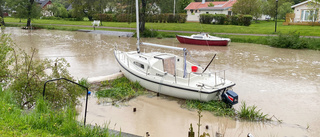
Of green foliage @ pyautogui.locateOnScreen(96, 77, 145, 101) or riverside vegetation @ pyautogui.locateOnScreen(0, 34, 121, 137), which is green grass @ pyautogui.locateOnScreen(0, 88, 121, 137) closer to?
riverside vegetation @ pyautogui.locateOnScreen(0, 34, 121, 137)

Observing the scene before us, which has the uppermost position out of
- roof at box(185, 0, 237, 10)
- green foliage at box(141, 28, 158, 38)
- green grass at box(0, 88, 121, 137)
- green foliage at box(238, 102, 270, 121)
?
roof at box(185, 0, 237, 10)

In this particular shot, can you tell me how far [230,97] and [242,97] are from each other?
2.19 m

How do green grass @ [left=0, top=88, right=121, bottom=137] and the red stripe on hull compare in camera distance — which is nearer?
green grass @ [left=0, top=88, right=121, bottom=137]

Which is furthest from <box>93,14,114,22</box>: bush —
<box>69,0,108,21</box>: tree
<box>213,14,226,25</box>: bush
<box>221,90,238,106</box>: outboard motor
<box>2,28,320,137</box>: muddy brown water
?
<box>221,90,238,106</box>: outboard motor

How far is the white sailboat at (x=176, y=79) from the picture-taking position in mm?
11336

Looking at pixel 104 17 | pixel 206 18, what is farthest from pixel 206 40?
pixel 104 17

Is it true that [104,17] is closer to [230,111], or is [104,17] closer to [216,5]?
[216,5]

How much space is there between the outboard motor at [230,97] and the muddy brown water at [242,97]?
0.84 m

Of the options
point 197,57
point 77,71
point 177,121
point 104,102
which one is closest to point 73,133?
point 177,121

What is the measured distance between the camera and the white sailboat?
446 inches

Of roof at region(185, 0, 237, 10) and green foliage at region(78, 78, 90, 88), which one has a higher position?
roof at region(185, 0, 237, 10)

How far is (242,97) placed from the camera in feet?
42.0

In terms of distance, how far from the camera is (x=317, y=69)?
736 inches

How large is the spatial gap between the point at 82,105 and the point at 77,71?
605cm
